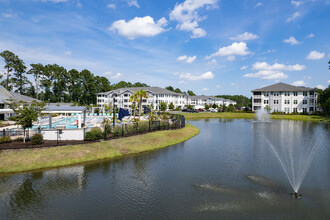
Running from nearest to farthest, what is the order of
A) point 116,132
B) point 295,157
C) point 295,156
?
point 295,157, point 295,156, point 116,132

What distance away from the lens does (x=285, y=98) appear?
3469 inches

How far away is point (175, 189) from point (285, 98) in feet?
288

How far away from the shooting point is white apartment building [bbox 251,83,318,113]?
3319 inches

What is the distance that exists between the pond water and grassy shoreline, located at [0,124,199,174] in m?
1.32

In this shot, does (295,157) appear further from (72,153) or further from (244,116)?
(244,116)

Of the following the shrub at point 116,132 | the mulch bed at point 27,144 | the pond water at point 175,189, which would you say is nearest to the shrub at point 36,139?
the mulch bed at point 27,144

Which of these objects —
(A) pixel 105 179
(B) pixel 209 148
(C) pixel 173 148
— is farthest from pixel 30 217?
(B) pixel 209 148

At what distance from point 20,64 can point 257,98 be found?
97246 millimetres

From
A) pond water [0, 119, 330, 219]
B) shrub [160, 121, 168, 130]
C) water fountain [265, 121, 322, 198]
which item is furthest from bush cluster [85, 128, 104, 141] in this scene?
water fountain [265, 121, 322, 198]

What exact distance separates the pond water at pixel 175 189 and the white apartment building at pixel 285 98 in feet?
231

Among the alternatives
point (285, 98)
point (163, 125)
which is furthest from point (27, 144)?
point (285, 98)

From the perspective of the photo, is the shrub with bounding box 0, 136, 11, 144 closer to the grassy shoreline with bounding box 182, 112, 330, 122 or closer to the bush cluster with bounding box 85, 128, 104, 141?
the bush cluster with bounding box 85, 128, 104, 141

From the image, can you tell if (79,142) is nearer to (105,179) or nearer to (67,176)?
(67,176)

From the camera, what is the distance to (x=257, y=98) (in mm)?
94250
